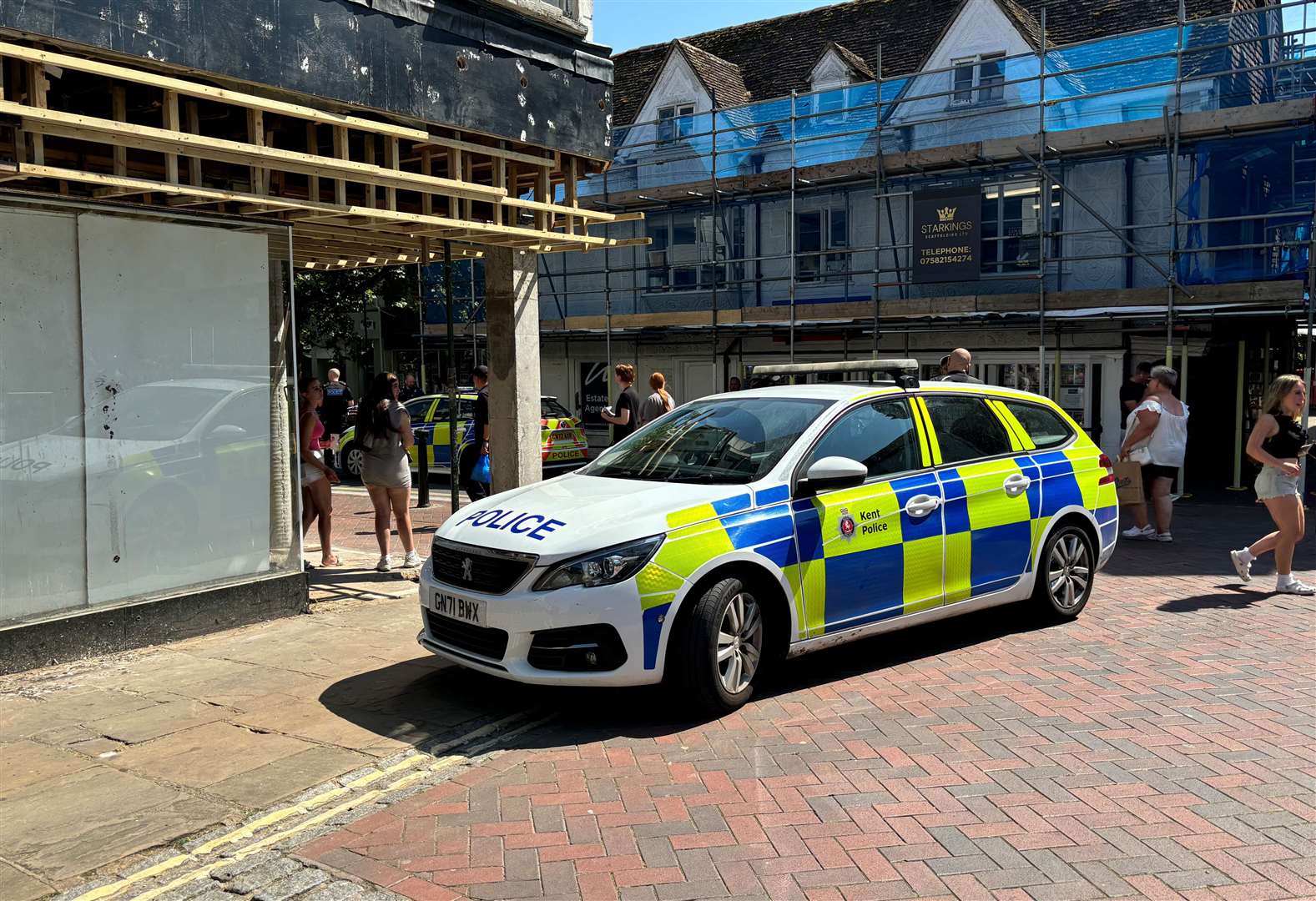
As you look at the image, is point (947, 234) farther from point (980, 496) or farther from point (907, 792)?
point (907, 792)

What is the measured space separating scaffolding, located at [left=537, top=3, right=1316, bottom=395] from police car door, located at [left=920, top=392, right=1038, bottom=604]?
28.8 ft

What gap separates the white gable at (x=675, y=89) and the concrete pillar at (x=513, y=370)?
1493cm

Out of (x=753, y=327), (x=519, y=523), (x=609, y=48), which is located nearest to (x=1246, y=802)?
(x=519, y=523)

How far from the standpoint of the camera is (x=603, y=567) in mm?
5230

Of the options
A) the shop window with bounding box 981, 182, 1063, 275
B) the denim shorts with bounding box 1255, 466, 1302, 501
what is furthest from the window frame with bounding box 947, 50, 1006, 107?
the denim shorts with bounding box 1255, 466, 1302, 501

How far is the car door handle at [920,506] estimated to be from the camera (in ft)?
20.6

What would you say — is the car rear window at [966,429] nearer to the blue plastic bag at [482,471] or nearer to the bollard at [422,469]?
the blue plastic bag at [482,471]

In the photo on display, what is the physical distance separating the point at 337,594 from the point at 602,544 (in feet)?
13.3

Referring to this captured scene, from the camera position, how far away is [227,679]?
6266 mm

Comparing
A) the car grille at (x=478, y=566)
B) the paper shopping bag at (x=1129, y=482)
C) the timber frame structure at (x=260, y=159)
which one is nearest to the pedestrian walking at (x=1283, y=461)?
the paper shopping bag at (x=1129, y=482)

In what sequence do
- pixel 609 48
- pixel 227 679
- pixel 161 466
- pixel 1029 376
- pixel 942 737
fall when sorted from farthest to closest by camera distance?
1. pixel 1029 376
2. pixel 609 48
3. pixel 161 466
4. pixel 227 679
5. pixel 942 737

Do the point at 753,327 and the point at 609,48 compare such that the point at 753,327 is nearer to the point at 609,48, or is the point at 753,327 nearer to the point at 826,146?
the point at 826,146

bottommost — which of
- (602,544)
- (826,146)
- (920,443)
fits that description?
(602,544)

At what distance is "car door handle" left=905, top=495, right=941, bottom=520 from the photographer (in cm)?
627
